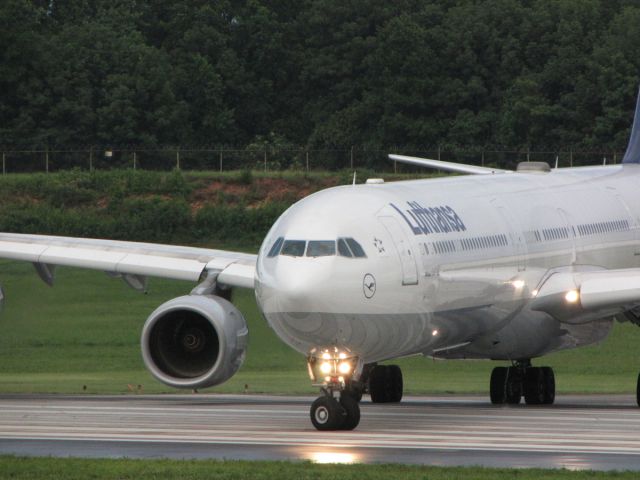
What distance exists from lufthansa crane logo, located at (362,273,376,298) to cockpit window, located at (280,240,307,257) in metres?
0.94

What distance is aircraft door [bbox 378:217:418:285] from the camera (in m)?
25.8

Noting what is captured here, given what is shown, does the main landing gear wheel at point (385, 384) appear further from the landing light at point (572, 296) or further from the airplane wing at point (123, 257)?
the landing light at point (572, 296)

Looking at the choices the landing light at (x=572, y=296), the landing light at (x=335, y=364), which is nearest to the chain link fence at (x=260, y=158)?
the landing light at (x=572, y=296)

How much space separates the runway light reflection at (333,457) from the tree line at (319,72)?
5701 cm

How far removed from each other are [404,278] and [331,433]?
2578 millimetres

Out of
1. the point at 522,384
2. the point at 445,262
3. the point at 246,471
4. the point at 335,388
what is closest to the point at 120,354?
the point at 522,384

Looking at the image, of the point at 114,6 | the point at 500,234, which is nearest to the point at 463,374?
the point at 500,234

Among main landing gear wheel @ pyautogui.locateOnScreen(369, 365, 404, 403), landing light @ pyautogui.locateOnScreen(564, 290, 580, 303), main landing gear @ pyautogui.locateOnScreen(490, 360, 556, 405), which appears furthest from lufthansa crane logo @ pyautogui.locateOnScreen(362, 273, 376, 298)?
main landing gear wheel @ pyautogui.locateOnScreen(369, 365, 404, 403)

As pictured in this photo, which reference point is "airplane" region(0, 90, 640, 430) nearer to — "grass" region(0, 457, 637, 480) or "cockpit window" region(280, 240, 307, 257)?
"cockpit window" region(280, 240, 307, 257)

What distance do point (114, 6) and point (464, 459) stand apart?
76199mm

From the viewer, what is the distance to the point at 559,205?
107 ft

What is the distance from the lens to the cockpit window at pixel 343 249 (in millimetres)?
24812

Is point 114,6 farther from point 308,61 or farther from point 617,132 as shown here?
point 617,132

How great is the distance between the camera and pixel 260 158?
81.9m
